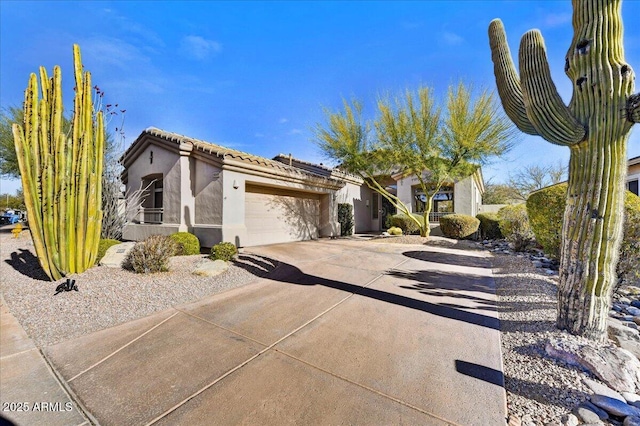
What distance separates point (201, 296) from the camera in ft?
16.5

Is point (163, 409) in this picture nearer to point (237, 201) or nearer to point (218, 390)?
point (218, 390)

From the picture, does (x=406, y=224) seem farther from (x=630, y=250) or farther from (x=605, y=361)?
(x=605, y=361)

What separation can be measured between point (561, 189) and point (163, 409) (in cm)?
928

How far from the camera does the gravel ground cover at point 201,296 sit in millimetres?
2330

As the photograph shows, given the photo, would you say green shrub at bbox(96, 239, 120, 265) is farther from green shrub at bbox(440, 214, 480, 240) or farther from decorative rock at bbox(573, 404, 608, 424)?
green shrub at bbox(440, 214, 480, 240)

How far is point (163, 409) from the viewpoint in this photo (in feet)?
7.27

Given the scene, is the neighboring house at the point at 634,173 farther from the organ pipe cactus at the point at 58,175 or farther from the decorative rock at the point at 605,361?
the organ pipe cactus at the point at 58,175

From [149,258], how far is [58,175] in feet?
8.33

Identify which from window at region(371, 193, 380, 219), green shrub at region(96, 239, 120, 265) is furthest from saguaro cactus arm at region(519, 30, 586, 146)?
window at region(371, 193, 380, 219)

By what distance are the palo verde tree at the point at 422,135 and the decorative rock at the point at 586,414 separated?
1029 centimetres

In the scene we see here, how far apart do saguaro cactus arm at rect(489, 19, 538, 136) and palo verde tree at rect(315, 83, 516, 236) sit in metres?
6.35

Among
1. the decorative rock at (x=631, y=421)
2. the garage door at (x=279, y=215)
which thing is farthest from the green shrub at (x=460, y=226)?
the decorative rock at (x=631, y=421)

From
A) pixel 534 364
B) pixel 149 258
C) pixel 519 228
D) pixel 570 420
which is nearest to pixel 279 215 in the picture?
pixel 149 258

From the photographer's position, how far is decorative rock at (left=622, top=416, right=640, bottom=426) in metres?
1.91
